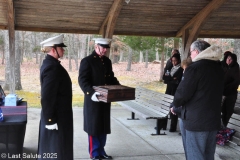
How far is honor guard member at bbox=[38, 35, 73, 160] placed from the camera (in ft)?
9.11

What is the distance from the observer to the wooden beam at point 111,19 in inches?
234

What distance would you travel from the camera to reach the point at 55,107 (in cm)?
284

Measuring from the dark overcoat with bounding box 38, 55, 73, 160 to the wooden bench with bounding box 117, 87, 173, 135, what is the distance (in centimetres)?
244

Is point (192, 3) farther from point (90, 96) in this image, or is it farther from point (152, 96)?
point (90, 96)

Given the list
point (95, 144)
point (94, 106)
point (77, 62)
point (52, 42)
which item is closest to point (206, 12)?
point (94, 106)

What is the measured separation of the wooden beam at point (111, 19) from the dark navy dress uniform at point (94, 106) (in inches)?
90.2

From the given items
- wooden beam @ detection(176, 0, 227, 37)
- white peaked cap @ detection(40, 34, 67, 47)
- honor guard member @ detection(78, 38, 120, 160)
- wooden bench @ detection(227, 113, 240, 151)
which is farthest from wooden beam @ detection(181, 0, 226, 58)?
white peaked cap @ detection(40, 34, 67, 47)

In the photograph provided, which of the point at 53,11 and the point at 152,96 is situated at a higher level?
the point at 53,11

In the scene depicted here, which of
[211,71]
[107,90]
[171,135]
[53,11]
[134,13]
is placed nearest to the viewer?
[211,71]

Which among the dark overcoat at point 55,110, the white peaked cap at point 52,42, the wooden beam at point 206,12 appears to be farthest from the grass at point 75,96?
the white peaked cap at point 52,42

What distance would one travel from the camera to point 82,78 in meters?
3.79

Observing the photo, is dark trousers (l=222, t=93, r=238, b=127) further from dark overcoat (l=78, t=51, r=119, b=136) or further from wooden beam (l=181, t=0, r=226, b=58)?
dark overcoat (l=78, t=51, r=119, b=136)

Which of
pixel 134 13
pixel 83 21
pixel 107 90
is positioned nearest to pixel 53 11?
pixel 83 21

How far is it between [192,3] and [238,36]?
2.70 metres
